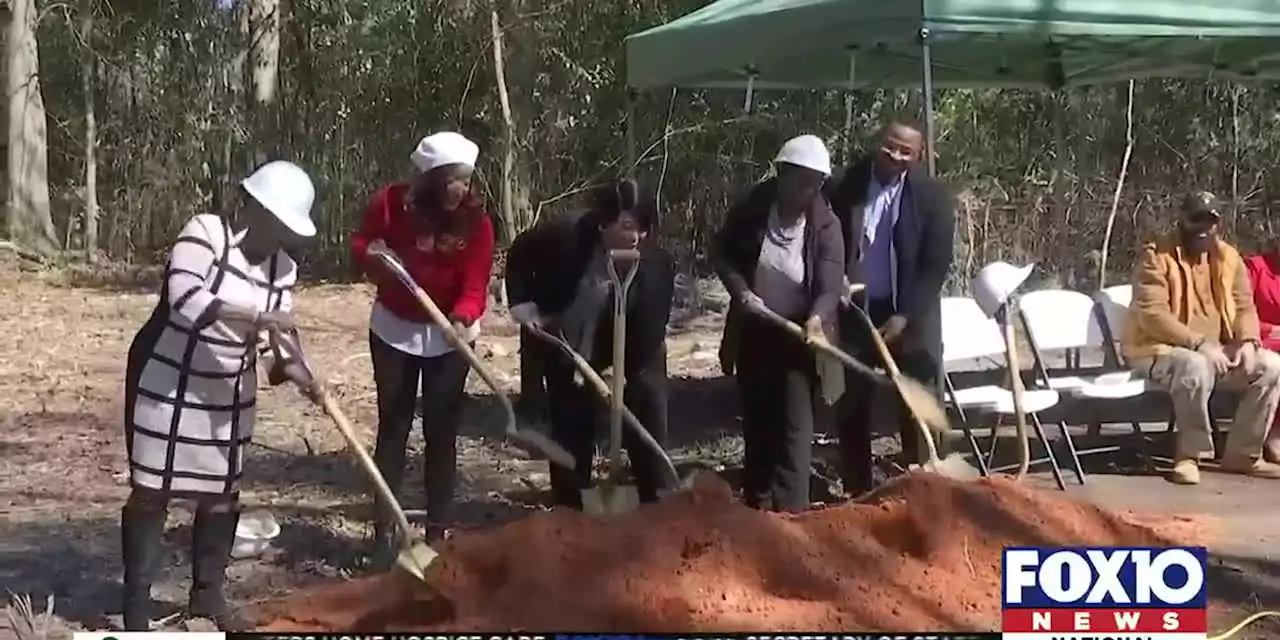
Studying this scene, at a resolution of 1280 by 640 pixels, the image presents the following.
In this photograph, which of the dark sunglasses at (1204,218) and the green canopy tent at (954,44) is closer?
the green canopy tent at (954,44)

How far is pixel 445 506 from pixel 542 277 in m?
0.86

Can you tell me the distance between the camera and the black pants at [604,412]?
5281mm

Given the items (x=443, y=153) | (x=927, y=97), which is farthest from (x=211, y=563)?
(x=927, y=97)

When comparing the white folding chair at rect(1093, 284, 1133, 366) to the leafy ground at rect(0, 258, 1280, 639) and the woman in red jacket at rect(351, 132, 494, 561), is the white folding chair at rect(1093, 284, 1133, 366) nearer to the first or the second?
the leafy ground at rect(0, 258, 1280, 639)

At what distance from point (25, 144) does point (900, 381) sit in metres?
14.1

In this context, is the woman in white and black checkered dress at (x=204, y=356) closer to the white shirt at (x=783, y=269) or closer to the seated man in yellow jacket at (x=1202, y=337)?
the white shirt at (x=783, y=269)

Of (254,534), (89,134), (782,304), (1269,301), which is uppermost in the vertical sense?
(89,134)

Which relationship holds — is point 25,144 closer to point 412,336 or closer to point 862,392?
point 412,336

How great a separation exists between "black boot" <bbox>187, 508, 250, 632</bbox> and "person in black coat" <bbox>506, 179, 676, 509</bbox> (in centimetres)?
127

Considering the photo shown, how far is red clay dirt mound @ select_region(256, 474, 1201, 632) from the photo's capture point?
4023 millimetres

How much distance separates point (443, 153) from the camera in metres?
4.71

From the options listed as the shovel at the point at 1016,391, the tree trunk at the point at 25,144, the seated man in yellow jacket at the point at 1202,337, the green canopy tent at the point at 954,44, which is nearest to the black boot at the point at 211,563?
the green canopy tent at the point at 954,44

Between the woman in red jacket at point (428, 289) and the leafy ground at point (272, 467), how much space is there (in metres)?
0.59

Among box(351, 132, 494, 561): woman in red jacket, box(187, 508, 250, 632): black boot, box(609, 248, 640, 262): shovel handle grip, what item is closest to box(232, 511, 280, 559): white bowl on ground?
box(351, 132, 494, 561): woman in red jacket
